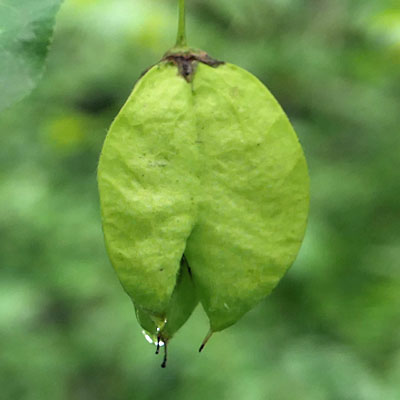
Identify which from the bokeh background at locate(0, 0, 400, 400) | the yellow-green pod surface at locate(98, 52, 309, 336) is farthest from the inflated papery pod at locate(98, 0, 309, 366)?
the bokeh background at locate(0, 0, 400, 400)

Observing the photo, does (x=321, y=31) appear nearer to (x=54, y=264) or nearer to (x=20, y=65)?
(x=54, y=264)

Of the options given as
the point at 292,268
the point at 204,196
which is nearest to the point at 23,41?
the point at 204,196

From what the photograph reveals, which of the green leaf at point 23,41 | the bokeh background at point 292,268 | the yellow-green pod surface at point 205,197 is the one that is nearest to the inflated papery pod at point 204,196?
the yellow-green pod surface at point 205,197

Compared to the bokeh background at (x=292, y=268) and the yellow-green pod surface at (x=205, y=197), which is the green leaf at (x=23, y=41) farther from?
the bokeh background at (x=292, y=268)

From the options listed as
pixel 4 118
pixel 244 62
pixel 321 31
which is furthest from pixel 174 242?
pixel 4 118

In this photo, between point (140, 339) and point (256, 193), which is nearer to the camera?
point (256, 193)

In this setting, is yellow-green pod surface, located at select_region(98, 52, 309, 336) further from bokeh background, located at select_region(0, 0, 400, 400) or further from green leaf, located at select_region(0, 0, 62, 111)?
bokeh background, located at select_region(0, 0, 400, 400)
